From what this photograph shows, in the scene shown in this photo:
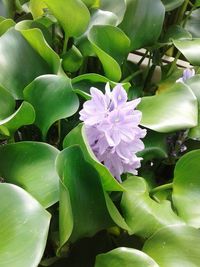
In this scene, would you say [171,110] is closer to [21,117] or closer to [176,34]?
[21,117]

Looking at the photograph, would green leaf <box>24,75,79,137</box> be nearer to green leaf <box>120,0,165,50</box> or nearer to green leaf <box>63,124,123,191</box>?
green leaf <box>63,124,123,191</box>

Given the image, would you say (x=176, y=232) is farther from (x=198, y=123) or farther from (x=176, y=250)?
(x=198, y=123)

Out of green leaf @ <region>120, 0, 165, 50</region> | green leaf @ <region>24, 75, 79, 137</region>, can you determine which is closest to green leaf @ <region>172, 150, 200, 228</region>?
green leaf @ <region>24, 75, 79, 137</region>

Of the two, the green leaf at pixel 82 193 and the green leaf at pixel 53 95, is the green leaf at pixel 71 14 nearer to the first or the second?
the green leaf at pixel 53 95

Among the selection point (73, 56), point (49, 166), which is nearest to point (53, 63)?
point (73, 56)

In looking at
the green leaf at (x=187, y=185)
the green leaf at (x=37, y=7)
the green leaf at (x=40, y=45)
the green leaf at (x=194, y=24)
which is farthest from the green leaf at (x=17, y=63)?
the green leaf at (x=194, y=24)

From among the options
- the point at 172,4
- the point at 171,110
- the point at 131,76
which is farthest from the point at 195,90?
the point at 172,4
